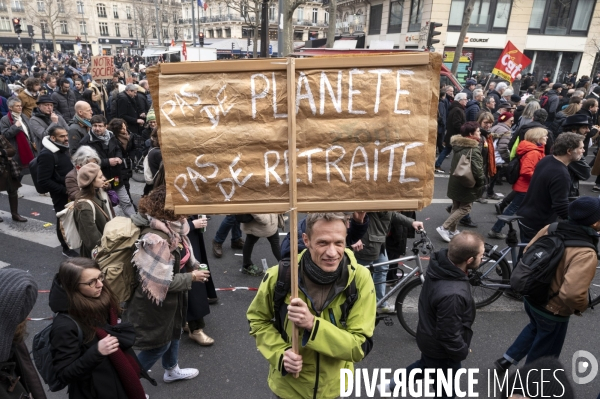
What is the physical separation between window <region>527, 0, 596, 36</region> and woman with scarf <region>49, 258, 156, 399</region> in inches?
1354

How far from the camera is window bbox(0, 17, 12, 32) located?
65.1 metres

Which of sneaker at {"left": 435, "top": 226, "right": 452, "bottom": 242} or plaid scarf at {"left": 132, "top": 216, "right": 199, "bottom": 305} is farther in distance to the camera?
sneaker at {"left": 435, "top": 226, "right": 452, "bottom": 242}

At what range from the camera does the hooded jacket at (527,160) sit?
5.90 metres

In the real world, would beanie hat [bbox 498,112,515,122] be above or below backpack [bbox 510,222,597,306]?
above

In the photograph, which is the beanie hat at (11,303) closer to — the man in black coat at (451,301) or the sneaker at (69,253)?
the man in black coat at (451,301)

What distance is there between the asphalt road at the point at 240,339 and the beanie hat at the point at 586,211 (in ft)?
5.18

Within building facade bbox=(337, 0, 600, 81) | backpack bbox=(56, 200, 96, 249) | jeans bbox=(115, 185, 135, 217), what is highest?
building facade bbox=(337, 0, 600, 81)

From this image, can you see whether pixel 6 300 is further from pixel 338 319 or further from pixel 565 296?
pixel 565 296

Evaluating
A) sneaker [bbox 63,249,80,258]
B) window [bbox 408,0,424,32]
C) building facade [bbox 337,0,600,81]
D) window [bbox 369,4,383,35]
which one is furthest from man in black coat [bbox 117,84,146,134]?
window [bbox 369,4,383,35]

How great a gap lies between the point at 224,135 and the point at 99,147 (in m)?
4.81

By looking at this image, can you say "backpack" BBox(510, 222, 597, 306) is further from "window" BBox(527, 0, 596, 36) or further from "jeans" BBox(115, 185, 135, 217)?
"window" BBox(527, 0, 596, 36)

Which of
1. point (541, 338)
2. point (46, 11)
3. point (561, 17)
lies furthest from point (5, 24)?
point (541, 338)

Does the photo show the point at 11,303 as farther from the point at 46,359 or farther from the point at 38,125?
the point at 38,125

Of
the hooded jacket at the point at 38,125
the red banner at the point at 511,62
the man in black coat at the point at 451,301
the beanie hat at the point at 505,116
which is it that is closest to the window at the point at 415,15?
the red banner at the point at 511,62
